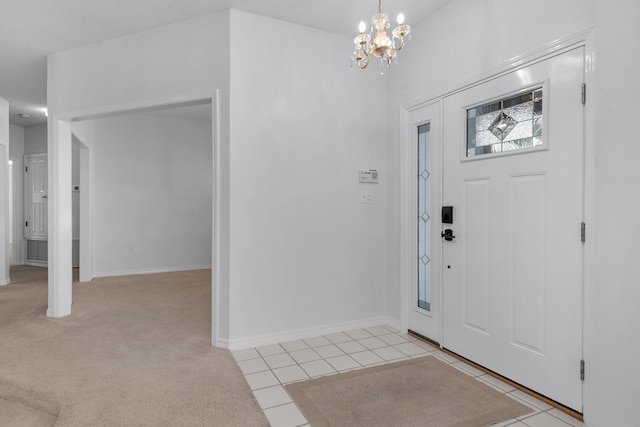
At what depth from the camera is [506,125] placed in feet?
8.50

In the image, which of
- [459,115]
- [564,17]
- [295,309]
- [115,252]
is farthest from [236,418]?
[115,252]

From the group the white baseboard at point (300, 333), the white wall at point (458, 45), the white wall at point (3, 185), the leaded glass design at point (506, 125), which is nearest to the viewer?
the white wall at point (458, 45)

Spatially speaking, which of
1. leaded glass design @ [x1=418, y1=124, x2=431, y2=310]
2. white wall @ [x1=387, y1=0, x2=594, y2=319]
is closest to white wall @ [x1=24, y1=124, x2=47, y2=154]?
white wall @ [x1=387, y1=0, x2=594, y2=319]

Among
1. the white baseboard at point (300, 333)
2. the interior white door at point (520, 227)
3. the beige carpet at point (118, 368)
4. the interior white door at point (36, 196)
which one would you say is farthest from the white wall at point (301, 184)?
the interior white door at point (36, 196)

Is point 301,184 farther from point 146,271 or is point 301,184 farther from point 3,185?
point 3,185

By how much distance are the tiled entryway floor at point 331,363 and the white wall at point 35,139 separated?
267 inches

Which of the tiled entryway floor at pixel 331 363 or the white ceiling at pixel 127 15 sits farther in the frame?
the white ceiling at pixel 127 15

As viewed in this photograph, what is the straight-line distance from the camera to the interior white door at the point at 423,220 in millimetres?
3178

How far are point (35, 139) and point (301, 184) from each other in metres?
6.74

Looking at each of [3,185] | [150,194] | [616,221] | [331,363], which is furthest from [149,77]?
[3,185]

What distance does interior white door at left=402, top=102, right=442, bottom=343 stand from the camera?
10.4 ft

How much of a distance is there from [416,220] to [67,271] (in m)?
3.78

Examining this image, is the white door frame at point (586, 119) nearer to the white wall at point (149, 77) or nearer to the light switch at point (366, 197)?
the light switch at point (366, 197)

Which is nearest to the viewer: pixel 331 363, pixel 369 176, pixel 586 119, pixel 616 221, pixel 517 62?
pixel 616 221
